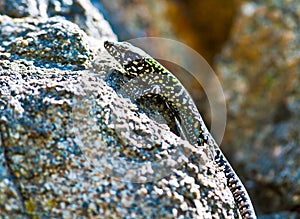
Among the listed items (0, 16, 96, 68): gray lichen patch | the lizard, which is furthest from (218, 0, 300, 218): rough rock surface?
(0, 16, 96, 68): gray lichen patch

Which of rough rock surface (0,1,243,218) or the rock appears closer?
rough rock surface (0,1,243,218)

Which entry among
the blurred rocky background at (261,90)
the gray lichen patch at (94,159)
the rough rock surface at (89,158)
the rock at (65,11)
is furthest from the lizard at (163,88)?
the blurred rocky background at (261,90)

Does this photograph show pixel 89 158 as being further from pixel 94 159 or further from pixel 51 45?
pixel 51 45

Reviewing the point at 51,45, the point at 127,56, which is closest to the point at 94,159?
the point at 127,56

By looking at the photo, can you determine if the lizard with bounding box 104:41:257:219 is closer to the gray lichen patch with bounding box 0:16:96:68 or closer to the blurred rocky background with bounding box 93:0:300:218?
the gray lichen patch with bounding box 0:16:96:68

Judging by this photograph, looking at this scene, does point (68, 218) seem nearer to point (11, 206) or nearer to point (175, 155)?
point (11, 206)

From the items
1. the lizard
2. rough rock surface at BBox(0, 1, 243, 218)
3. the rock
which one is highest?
the rock
